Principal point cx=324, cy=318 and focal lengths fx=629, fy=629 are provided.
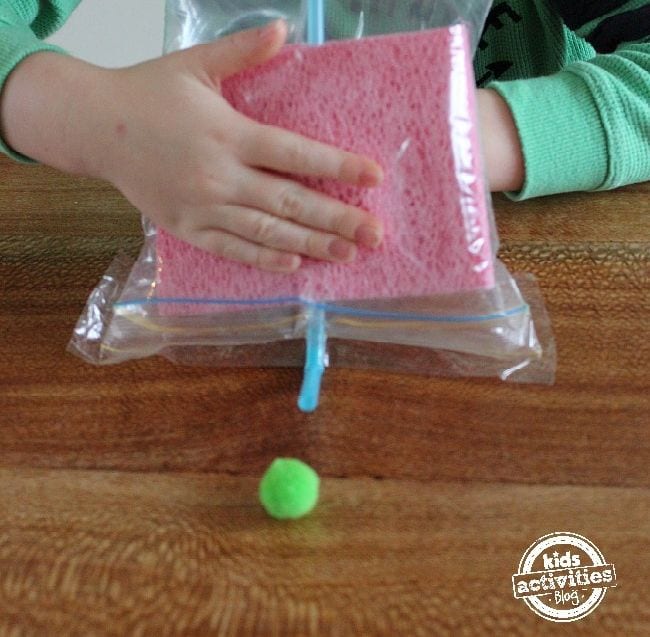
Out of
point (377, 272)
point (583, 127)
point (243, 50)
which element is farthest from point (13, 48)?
point (583, 127)

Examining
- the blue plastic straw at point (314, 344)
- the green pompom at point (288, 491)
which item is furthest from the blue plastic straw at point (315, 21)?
the green pompom at point (288, 491)

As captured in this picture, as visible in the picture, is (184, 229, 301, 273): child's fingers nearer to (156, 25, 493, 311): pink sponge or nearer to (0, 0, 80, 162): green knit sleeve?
(156, 25, 493, 311): pink sponge

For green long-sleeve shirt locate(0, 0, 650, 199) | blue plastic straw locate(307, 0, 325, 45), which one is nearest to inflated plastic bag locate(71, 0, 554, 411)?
blue plastic straw locate(307, 0, 325, 45)

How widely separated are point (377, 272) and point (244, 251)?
8 centimetres

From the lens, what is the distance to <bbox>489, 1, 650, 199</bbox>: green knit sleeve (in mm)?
450

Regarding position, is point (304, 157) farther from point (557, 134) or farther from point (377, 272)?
point (557, 134)

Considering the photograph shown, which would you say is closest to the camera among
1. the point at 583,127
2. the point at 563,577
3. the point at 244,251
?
the point at 563,577

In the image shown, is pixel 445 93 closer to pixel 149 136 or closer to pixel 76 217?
pixel 149 136

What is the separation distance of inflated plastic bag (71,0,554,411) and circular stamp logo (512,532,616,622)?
0.33ft

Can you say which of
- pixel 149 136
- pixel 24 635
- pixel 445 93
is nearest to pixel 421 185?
pixel 445 93

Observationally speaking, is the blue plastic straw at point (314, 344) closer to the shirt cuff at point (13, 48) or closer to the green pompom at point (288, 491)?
the green pompom at point (288, 491)

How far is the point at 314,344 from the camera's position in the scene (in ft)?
1.14

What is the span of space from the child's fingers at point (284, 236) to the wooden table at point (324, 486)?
0.07 metres

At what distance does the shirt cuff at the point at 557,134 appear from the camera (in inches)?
17.7
